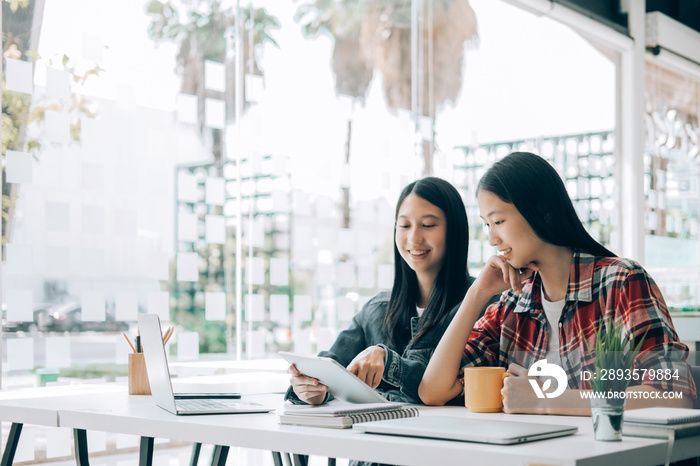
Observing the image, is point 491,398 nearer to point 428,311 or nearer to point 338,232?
point 428,311

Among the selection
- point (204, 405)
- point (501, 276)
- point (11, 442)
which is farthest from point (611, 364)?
point (11, 442)

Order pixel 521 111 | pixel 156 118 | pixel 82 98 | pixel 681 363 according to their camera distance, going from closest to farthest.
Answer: pixel 681 363, pixel 82 98, pixel 156 118, pixel 521 111

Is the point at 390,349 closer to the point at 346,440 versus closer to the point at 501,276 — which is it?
the point at 501,276

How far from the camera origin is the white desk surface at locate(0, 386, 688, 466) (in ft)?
3.30

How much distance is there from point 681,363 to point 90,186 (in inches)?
94.4

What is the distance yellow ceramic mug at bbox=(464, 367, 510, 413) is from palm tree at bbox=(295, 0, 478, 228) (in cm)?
292

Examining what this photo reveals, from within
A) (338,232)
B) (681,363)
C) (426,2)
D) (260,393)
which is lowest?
(260,393)

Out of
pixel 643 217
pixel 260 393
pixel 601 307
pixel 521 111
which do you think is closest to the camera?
pixel 601 307

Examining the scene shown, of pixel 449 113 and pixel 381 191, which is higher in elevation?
pixel 449 113

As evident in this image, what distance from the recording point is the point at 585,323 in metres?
1.62

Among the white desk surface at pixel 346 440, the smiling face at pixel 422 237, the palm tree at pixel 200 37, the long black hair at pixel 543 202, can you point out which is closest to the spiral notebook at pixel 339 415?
the white desk surface at pixel 346 440

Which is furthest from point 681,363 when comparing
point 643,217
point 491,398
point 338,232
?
point 643,217

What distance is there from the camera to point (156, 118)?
3.46m

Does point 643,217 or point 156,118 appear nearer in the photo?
point 156,118
